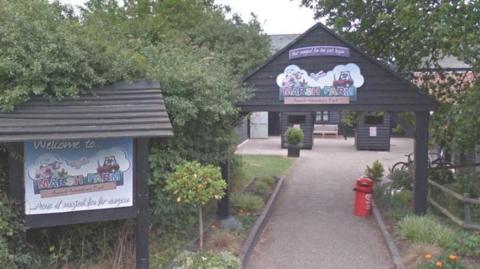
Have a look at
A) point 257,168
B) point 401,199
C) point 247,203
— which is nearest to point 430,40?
point 401,199

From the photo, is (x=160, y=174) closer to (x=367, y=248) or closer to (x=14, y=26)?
(x=14, y=26)

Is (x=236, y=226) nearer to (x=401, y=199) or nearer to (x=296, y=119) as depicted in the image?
(x=401, y=199)

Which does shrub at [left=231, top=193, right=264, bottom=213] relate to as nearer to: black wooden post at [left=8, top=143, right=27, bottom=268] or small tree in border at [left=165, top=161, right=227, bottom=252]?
small tree in border at [left=165, top=161, right=227, bottom=252]

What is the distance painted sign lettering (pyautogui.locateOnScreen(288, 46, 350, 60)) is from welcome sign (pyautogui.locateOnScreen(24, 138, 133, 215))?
197 inches

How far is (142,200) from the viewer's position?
19.6ft

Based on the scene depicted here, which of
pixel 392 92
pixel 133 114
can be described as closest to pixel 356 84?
pixel 392 92

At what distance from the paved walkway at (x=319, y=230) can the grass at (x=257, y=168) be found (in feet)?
2.39

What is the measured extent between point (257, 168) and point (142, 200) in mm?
12543

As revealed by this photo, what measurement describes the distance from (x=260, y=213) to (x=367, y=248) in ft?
9.10

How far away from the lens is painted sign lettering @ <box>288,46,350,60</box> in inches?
383

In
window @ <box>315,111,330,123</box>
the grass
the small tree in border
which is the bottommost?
the grass

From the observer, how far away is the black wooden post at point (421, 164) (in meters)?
9.56

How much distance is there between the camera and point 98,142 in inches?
227

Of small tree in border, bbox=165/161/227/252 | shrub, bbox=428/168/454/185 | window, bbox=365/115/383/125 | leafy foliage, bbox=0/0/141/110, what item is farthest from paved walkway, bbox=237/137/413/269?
window, bbox=365/115/383/125
